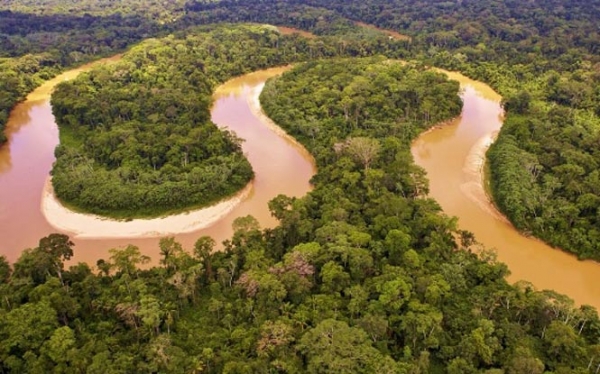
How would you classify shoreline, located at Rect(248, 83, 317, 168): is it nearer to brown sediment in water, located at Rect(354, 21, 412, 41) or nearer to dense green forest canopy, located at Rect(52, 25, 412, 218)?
dense green forest canopy, located at Rect(52, 25, 412, 218)

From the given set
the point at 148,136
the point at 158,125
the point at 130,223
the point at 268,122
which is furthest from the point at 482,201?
the point at 158,125

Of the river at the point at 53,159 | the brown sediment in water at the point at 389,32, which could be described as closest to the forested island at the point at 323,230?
the river at the point at 53,159

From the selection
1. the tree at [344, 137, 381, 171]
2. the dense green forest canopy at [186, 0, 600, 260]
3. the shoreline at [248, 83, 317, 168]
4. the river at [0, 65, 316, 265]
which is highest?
the dense green forest canopy at [186, 0, 600, 260]

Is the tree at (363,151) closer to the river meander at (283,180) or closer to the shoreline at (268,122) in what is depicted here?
the river meander at (283,180)

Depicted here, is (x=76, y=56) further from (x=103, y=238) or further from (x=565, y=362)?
(x=565, y=362)

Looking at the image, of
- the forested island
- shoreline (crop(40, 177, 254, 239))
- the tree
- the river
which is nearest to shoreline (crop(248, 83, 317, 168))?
the river

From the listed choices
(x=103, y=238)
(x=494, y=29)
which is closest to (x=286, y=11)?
(x=494, y=29)

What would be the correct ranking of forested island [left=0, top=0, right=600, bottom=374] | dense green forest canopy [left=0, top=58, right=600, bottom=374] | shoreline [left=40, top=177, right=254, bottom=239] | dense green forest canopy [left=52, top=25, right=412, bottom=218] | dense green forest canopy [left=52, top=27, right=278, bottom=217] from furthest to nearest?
dense green forest canopy [left=52, top=25, right=412, bottom=218] < dense green forest canopy [left=52, top=27, right=278, bottom=217] < shoreline [left=40, top=177, right=254, bottom=239] < forested island [left=0, top=0, right=600, bottom=374] < dense green forest canopy [left=0, top=58, right=600, bottom=374]
